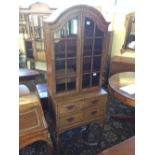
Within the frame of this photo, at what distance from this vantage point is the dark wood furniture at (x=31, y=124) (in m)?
1.27

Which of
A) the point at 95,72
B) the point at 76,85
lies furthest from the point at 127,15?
the point at 76,85

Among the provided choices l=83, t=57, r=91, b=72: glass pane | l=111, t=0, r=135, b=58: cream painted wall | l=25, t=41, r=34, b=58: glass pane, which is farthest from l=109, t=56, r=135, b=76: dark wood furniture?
l=25, t=41, r=34, b=58: glass pane

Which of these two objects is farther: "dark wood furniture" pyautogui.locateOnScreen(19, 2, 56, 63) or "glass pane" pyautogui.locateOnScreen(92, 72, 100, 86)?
"dark wood furniture" pyautogui.locateOnScreen(19, 2, 56, 63)

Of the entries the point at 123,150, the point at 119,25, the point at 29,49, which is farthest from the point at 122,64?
the point at 123,150

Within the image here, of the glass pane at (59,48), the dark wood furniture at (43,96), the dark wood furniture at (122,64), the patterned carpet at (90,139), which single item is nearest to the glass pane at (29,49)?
the dark wood furniture at (43,96)

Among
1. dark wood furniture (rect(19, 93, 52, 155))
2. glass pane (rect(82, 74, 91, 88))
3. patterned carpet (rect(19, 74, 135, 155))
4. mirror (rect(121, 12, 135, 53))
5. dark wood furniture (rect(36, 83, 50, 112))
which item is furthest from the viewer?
mirror (rect(121, 12, 135, 53))

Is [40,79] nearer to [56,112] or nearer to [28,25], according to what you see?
[28,25]

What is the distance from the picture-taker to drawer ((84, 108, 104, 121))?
1.79 m

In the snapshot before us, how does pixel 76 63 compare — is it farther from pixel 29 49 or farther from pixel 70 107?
pixel 29 49

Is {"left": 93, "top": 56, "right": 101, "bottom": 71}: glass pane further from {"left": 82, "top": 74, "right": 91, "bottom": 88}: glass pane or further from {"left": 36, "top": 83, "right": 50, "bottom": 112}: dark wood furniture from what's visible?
{"left": 36, "top": 83, "right": 50, "bottom": 112}: dark wood furniture

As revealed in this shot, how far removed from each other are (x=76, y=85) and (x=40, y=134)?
24.6 inches

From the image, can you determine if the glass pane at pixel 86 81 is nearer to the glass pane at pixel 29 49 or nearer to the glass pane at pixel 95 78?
the glass pane at pixel 95 78

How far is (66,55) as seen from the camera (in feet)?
4.91

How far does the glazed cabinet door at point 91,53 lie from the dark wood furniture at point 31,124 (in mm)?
595
